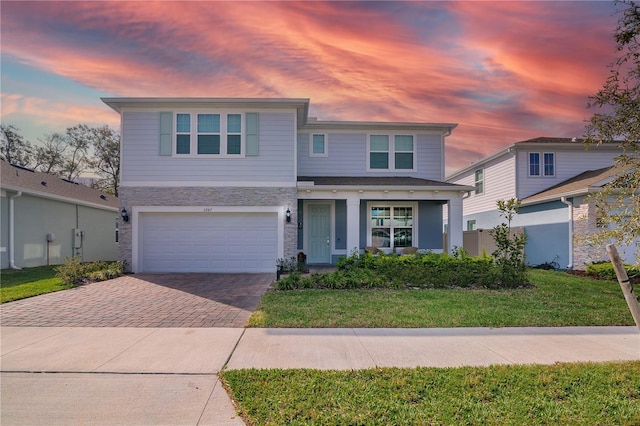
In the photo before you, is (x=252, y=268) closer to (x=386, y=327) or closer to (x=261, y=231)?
(x=261, y=231)

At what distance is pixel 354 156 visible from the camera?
15367 mm

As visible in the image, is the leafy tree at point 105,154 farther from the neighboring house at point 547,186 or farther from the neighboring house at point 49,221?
the neighboring house at point 547,186

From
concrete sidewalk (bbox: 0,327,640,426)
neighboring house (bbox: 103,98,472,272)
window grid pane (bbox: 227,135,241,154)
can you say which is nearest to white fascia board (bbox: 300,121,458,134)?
neighboring house (bbox: 103,98,472,272)

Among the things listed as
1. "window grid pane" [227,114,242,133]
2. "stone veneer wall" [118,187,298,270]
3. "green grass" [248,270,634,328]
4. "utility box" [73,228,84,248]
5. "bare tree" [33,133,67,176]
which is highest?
"bare tree" [33,133,67,176]

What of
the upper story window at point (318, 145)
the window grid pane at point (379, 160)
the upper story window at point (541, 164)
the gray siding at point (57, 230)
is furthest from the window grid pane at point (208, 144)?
the upper story window at point (541, 164)

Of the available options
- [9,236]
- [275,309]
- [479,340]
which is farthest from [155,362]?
[9,236]

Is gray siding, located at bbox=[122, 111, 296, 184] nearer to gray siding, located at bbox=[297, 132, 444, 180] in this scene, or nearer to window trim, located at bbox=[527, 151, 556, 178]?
gray siding, located at bbox=[297, 132, 444, 180]

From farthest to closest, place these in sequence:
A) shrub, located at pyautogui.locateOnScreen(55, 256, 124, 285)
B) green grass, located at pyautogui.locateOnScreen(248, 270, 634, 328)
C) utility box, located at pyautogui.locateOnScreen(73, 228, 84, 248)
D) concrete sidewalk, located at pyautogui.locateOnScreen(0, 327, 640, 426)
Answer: utility box, located at pyautogui.locateOnScreen(73, 228, 84, 248), shrub, located at pyautogui.locateOnScreen(55, 256, 124, 285), green grass, located at pyautogui.locateOnScreen(248, 270, 634, 328), concrete sidewalk, located at pyautogui.locateOnScreen(0, 327, 640, 426)

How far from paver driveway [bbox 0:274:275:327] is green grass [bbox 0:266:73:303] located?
45 cm

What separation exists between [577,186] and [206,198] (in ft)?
47.5

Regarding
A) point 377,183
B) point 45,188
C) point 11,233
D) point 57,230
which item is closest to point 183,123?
point 377,183

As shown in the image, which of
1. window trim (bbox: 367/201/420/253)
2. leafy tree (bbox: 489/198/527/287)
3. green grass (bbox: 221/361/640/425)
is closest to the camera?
green grass (bbox: 221/361/640/425)

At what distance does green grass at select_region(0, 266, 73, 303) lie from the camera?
8830 mm

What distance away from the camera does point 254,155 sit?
1283cm
